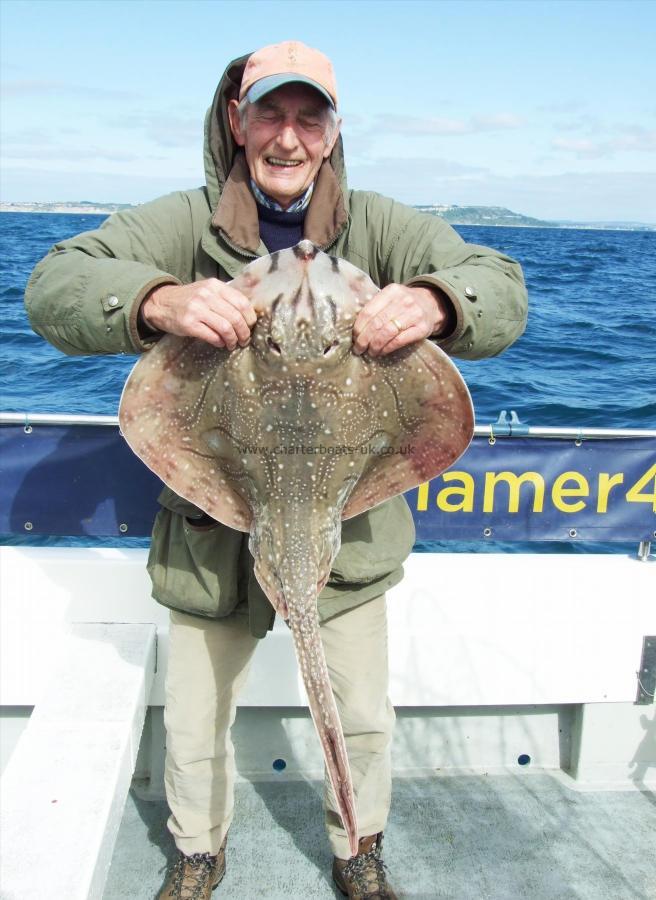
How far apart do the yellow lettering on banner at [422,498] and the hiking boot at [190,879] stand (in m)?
1.74

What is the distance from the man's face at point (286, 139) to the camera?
2477 millimetres

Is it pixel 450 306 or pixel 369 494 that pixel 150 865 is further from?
pixel 450 306

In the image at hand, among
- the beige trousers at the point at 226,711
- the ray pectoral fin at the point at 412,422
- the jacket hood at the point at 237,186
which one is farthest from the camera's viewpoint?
the beige trousers at the point at 226,711

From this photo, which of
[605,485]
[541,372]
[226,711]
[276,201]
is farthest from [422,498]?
[541,372]

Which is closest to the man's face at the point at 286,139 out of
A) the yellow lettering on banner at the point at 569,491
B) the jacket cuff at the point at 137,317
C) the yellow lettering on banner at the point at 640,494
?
the jacket cuff at the point at 137,317

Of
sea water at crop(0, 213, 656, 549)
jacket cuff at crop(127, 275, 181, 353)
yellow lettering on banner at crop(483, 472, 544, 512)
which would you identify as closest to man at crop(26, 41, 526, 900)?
jacket cuff at crop(127, 275, 181, 353)

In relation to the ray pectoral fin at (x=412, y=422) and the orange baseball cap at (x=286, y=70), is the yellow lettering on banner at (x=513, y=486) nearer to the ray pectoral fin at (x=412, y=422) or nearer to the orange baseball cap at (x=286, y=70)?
the ray pectoral fin at (x=412, y=422)

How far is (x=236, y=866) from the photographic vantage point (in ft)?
10.9

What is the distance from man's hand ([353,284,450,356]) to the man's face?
670 mm

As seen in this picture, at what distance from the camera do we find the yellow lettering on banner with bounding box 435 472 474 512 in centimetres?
385

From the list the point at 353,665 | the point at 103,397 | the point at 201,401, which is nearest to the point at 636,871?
the point at 353,665

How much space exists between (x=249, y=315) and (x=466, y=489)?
2075 mm

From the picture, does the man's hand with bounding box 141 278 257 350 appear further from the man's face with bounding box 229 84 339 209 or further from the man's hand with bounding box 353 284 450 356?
the man's face with bounding box 229 84 339 209

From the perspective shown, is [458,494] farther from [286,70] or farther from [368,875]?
[286,70]
